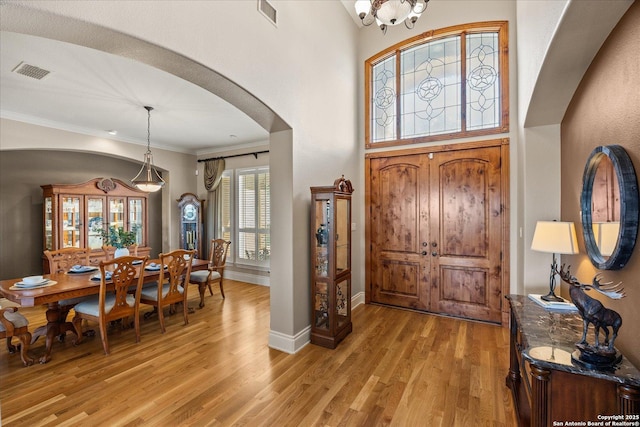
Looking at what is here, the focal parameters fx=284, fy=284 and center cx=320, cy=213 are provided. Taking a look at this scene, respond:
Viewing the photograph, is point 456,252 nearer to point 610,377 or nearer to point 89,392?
point 610,377

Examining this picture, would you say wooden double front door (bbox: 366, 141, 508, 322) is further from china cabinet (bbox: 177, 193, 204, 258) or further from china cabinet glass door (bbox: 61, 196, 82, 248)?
china cabinet glass door (bbox: 61, 196, 82, 248)

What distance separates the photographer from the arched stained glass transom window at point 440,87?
3.85 m

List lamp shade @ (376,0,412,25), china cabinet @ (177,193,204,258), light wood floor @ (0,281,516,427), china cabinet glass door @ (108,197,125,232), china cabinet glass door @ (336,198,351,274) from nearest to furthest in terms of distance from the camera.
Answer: light wood floor @ (0,281,516,427)
lamp shade @ (376,0,412,25)
china cabinet glass door @ (336,198,351,274)
china cabinet glass door @ (108,197,125,232)
china cabinet @ (177,193,204,258)

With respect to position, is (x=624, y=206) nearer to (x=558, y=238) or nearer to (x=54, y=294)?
(x=558, y=238)

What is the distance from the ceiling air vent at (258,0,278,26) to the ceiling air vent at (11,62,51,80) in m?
2.56

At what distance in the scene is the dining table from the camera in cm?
278

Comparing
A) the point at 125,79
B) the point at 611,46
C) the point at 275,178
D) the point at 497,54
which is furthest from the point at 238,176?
the point at 611,46

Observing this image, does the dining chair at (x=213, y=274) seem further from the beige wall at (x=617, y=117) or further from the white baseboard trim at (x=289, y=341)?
the beige wall at (x=617, y=117)

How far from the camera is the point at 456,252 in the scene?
4.03 metres

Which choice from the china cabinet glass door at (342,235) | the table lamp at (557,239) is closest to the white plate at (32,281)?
the china cabinet glass door at (342,235)

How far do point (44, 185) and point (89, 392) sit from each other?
4.81m

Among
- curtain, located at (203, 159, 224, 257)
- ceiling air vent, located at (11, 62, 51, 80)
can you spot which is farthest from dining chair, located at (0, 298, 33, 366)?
curtain, located at (203, 159, 224, 257)

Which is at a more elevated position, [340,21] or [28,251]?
[340,21]

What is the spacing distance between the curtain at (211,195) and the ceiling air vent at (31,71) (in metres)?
3.52
